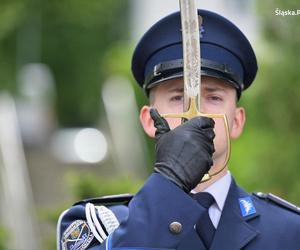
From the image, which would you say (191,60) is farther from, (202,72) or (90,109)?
(90,109)

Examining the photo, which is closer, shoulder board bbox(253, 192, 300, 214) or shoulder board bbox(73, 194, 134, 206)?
shoulder board bbox(253, 192, 300, 214)

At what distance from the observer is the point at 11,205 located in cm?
1220

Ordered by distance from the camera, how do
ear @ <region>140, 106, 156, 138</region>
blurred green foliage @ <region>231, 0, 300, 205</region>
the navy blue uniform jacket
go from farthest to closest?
1. blurred green foliage @ <region>231, 0, 300, 205</region>
2. ear @ <region>140, 106, 156, 138</region>
3. the navy blue uniform jacket

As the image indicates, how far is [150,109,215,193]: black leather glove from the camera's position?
8.45 feet

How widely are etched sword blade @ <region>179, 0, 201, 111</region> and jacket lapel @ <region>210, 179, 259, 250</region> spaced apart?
1.38 ft

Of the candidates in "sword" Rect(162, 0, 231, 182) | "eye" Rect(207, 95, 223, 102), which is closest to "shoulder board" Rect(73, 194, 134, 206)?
"eye" Rect(207, 95, 223, 102)

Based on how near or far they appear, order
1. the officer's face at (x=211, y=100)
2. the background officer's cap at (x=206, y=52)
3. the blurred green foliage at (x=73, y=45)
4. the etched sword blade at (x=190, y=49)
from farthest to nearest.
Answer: the blurred green foliage at (x=73, y=45)
the background officer's cap at (x=206, y=52)
the officer's face at (x=211, y=100)
the etched sword blade at (x=190, y=49)

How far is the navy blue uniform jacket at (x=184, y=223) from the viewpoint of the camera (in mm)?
2639

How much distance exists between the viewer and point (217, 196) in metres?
2.97

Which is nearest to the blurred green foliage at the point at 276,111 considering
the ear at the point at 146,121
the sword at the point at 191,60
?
the ear at the point at 146,121

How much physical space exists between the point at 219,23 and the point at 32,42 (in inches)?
702

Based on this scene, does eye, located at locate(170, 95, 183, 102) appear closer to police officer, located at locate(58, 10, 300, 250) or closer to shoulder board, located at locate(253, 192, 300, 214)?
police officer, located at locate(58, 10, 300, 250)

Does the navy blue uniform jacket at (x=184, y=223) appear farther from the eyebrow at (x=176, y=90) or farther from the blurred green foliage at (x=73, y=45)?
the blurred green foliage at (x=73, y=45)

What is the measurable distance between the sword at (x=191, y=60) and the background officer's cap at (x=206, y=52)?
320mm
